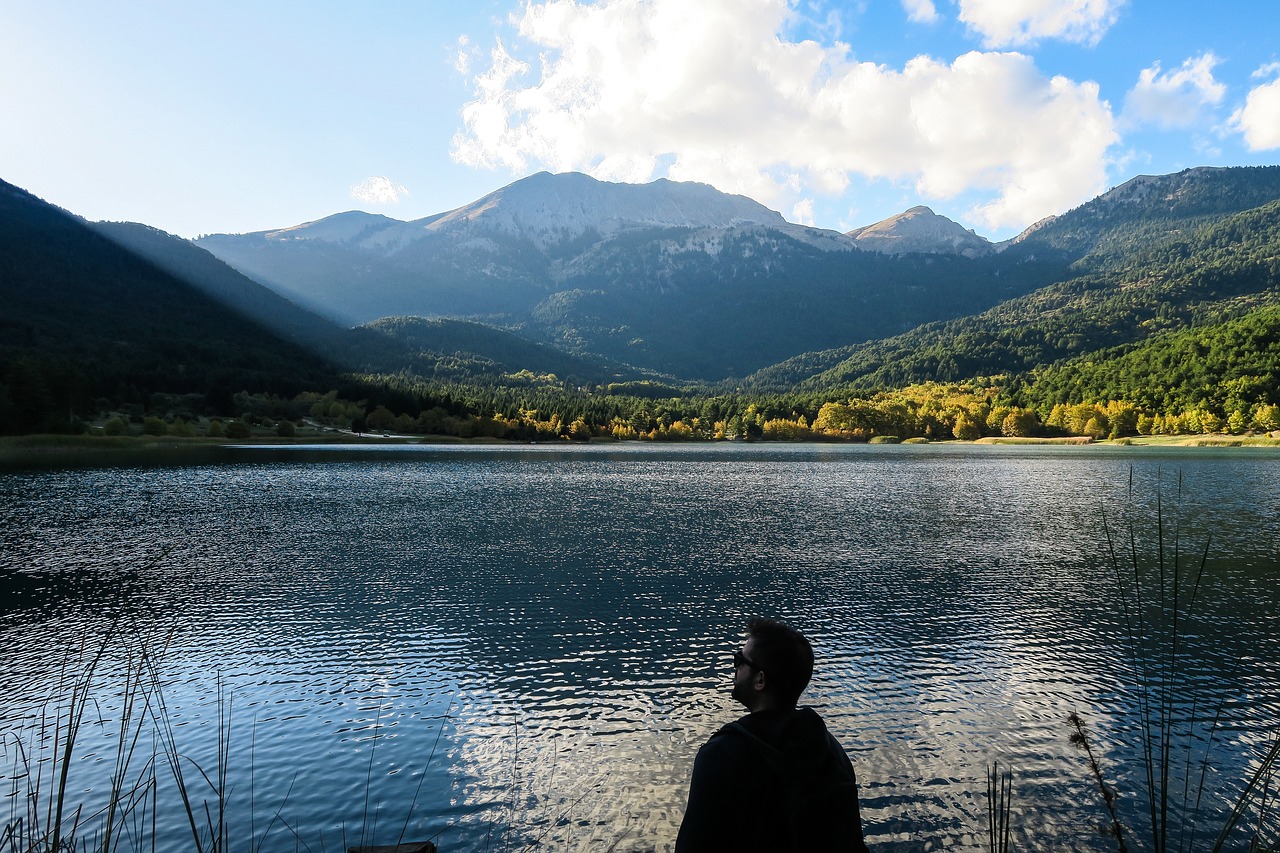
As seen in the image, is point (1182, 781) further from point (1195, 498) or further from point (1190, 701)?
point (1195, 498)

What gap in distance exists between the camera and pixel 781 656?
4.80 m

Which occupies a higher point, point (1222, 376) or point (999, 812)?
point (1222, 376)

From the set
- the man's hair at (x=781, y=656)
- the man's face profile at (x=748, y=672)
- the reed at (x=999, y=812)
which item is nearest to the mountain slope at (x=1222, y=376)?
the reed at (x=999, y=812)

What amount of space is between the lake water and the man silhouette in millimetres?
6597

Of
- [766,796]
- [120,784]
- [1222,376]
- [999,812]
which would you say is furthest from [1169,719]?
[1222,376]

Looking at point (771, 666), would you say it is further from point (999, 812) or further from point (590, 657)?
point (590, 657)

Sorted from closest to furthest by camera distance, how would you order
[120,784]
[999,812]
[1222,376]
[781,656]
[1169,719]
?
[781,656] < [1169,719] < [120,784] < [999,812] < [1222,376]

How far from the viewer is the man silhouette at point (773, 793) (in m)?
4.52

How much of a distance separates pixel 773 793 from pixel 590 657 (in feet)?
58.0

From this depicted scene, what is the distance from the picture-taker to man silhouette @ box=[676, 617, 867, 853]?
4.52 m

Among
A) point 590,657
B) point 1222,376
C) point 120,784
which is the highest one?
point 1222,376

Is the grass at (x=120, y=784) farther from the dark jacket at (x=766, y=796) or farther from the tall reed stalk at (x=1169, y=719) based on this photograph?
the tall reed stalk at (x=1169, y=719)

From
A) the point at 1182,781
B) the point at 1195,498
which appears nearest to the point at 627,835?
the point at 1182,781

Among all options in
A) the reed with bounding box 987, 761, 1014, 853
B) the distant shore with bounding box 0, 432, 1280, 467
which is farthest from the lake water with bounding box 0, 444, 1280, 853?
the distant shore with bounding box 0, 432, 1280, 467
